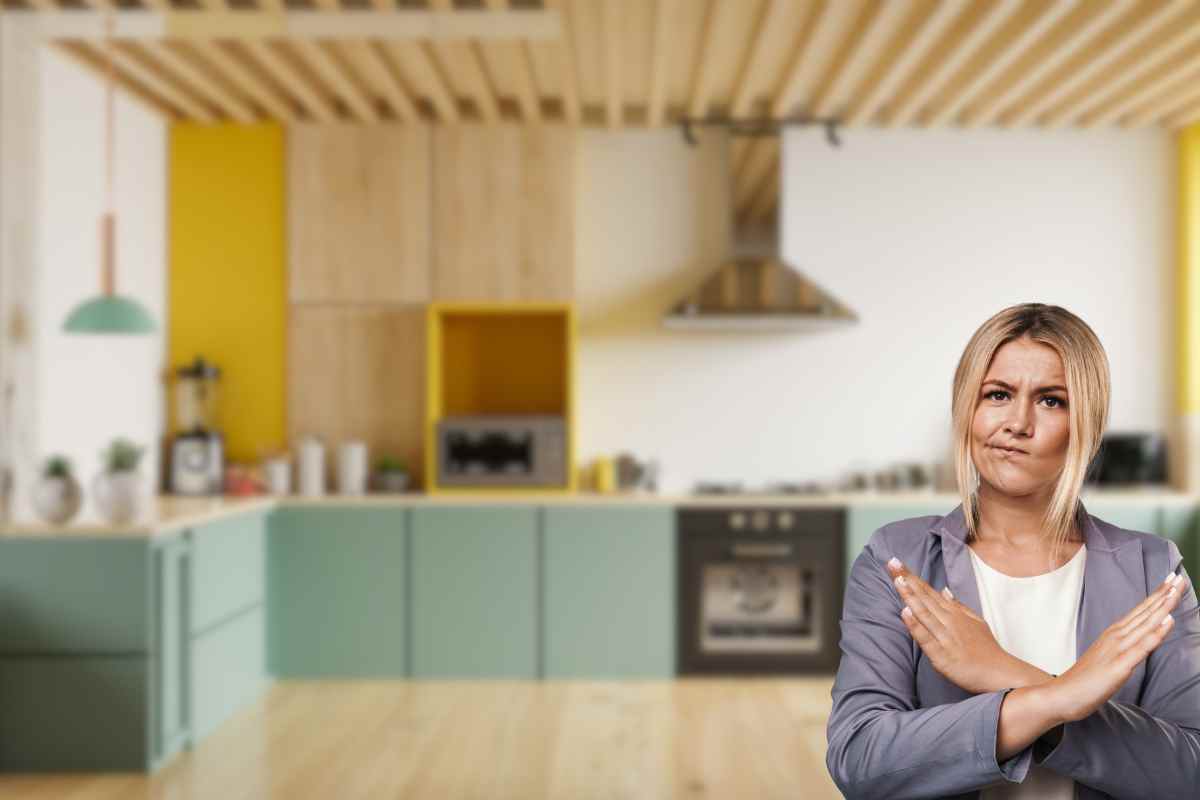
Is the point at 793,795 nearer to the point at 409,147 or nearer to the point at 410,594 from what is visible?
the point at 410,594

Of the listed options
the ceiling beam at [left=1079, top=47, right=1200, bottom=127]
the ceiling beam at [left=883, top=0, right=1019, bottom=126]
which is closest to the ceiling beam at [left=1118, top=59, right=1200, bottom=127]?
the ceiling beam at [left=1079, top=47, right=1200, bottom=127]

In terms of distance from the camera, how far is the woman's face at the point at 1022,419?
1.02 meters

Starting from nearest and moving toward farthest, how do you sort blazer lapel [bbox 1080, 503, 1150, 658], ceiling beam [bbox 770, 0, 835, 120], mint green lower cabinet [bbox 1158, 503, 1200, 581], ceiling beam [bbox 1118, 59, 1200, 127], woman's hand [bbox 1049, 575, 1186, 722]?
1. woman's hand [bbox 1049, 575, 1186, 722]
2. blazer lapel [bbox 1080, 503, 1150, 658]
3. ceiling beam [bbox 770, 0, 835, 120]
4. ceiling beam [bbox 1118, 59, 1200, 127]
5. mint green lower cabinet [bbox 1158, 503, 1200, 581]

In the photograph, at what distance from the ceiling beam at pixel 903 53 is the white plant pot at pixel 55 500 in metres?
3.50

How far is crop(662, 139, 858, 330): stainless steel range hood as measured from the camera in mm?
5141

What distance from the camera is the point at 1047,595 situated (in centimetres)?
110

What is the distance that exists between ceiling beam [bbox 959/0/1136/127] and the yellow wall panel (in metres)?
3.51

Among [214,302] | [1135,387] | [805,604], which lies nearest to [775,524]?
[805,604]

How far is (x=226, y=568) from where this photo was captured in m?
4.39

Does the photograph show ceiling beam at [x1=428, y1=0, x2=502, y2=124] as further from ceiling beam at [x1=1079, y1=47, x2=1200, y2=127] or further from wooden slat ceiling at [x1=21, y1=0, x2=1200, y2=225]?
ceiling beam at [x1=1079, y1=47, x2=1200, y2=127]

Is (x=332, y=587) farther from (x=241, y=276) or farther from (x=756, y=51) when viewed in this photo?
(x=756, y=51)

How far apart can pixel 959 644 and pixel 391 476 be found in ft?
14.6

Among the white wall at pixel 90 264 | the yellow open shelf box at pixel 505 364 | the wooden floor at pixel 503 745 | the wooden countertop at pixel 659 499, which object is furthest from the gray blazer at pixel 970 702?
the yellow open shelf box at pixel 505 364

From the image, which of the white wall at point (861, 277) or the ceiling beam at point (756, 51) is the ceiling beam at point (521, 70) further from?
the ceiling beam at point (756, 51)
